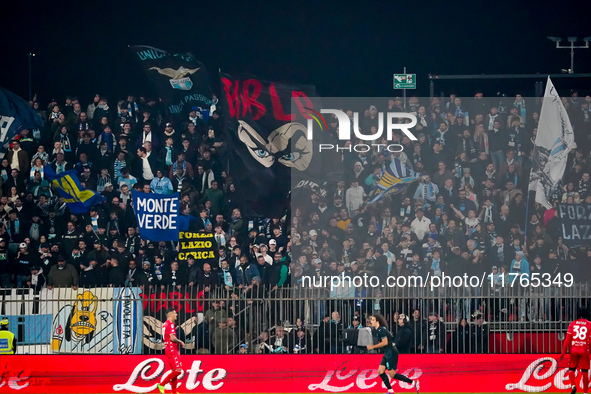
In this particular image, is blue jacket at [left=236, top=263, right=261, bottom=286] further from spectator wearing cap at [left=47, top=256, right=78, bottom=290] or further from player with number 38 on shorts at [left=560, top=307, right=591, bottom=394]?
player with number 38 on shorts at [left=560, top=307, right=591, bottom=394]

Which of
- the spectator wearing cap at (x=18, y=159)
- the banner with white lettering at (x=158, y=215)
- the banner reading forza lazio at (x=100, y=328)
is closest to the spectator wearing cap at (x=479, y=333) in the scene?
the banner reading forza lazio at (x=100, y=328)

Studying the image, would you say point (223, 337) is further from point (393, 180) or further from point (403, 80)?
point (403, 80)

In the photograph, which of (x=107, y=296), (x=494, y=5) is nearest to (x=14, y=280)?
(x=107, y=296)

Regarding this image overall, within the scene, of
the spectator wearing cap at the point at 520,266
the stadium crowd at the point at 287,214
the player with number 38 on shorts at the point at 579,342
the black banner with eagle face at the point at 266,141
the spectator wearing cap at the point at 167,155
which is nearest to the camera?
the player with number 38 on shorts at the point at 579,342

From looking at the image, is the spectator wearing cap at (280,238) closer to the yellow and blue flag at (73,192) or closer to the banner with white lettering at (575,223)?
the yellow and blue flag at (73,192)

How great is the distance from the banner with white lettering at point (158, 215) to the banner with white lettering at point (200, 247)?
0.62 m

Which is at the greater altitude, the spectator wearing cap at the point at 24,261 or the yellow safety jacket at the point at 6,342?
the spectator wearing cap at the point at 24,261

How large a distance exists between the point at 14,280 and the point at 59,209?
7.63ft

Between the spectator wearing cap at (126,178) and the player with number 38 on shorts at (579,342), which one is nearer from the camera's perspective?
the player with number 38 on shorts at (579,342)

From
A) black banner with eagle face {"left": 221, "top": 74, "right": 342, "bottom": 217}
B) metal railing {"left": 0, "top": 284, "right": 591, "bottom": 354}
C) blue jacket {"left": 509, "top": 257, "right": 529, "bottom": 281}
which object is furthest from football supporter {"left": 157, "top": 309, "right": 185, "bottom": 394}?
blue jacket {"left": 509, "top": 257, "right": 529, "bottom": 281}

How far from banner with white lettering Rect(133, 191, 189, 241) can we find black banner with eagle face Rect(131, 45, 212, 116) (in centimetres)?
270

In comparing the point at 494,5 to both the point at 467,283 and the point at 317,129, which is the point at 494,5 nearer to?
the point at 317,129

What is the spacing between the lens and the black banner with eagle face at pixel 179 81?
2464 cm

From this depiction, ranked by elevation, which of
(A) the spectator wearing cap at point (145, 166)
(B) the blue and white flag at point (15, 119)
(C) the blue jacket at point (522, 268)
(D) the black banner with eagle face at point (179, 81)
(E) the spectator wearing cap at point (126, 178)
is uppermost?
(D) the black banner with eagle face at point (179, 81)
